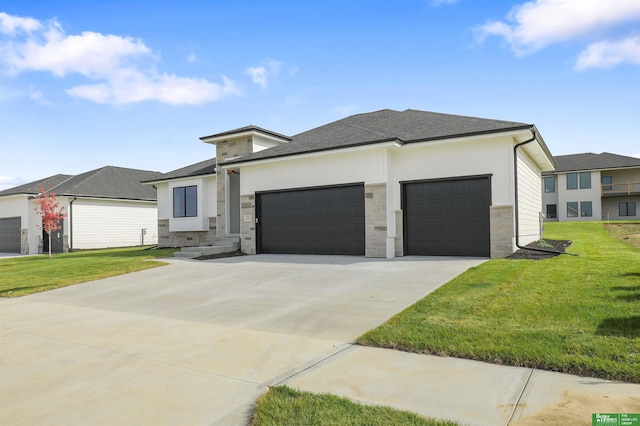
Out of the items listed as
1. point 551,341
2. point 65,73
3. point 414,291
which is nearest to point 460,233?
point 414,291

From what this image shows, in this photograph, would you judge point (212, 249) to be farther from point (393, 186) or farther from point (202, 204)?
point (393, 186)

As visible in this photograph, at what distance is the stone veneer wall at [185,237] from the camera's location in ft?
68.5

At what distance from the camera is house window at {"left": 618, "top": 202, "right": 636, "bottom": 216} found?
34.5 m

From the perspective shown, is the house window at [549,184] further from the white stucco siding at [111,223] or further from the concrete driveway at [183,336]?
the white stucco siding at [111,223]

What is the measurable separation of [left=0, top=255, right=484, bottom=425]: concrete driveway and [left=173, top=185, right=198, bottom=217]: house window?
10059 mm

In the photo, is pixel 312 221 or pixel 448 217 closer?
pixel 448 217

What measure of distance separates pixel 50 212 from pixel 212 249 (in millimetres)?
14775

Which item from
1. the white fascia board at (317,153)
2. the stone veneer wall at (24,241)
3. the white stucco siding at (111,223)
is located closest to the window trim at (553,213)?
the white fascia board at (317,153)

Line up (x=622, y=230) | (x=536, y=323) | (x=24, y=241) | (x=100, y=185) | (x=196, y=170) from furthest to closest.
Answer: (x=100, y=185) → (x=24, y=241) → (x=622, y=230) → (x=196, y=170) → (x=536, y=323)

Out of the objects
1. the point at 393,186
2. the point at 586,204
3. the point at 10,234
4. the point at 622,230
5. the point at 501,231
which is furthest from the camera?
the point at 586,204

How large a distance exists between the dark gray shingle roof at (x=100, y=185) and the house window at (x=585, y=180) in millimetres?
35904

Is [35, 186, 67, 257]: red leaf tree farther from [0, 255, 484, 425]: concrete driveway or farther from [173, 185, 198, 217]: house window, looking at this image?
[0, 255, 484, 425]: concrete driveway

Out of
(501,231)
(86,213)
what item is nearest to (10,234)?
(86,213)

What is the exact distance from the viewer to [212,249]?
54.3ft
